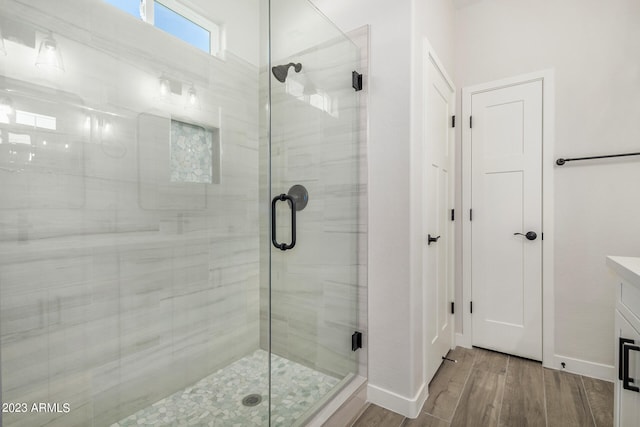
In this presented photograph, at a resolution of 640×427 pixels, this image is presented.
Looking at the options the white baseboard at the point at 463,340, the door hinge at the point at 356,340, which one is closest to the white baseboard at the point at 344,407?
the door hinge at the point at 356,340

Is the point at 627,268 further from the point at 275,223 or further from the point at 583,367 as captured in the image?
the point at 583,367

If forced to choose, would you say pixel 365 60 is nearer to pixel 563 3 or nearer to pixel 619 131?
pixel 563 3

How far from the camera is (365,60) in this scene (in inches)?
70.9

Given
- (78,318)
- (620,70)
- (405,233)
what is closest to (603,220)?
(620,70)

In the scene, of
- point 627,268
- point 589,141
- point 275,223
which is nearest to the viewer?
point 627,268

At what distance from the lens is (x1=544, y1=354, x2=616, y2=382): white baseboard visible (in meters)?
1.98

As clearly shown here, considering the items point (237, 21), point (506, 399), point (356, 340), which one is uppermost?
point (237, 21)

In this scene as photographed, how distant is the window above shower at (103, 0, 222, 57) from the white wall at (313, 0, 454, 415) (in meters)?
0.90

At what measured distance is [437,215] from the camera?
2109mm

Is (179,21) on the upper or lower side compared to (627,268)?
upper

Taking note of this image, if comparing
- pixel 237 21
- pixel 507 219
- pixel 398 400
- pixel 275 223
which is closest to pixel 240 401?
pixel 398 400

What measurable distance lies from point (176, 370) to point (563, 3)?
3480 millimetres

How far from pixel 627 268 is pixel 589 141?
4.81 ft

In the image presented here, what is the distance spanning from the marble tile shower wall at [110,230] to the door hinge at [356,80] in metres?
0.84
